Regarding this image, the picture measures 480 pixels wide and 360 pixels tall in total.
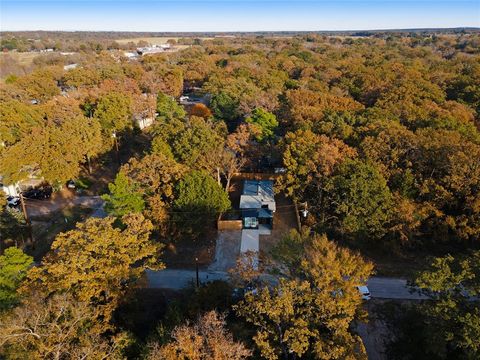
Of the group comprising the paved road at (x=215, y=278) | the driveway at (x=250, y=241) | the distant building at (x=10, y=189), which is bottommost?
the paved road at (x=215, y=278)

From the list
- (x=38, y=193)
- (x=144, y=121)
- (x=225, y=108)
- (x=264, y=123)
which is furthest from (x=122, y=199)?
(x=144, y=121)

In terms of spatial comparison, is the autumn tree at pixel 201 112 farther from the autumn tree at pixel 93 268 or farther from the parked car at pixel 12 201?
the autumn tree at pixel 93 268

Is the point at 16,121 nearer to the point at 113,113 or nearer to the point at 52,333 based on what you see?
the point at 113,113

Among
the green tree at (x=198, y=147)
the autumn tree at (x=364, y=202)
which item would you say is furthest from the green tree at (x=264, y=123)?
the autumn tree at (x=364, y=202)

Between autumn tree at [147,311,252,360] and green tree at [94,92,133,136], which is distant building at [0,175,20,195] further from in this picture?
autumn tree at [147,311,252,360]

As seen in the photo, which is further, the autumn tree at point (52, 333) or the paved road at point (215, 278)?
the paved road at point (215, 278)

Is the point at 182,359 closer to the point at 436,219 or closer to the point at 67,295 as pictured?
the point at 67,295
